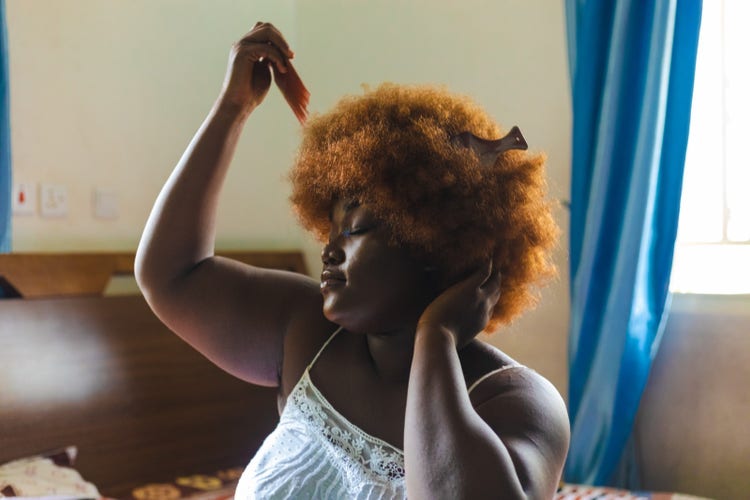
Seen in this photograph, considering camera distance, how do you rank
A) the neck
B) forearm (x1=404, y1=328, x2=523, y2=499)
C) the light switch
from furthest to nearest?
the light switch, the neck, forearm (x1=404, y1=328, x2=523, y2=499)

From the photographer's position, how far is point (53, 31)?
2.50 meters

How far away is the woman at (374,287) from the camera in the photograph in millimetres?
885

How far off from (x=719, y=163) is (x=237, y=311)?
5.51 ft

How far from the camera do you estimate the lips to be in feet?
3.15

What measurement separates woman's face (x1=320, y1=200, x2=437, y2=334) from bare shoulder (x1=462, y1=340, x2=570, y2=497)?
0.42 ft

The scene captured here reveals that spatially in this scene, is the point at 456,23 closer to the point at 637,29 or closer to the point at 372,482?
the point at 637,29

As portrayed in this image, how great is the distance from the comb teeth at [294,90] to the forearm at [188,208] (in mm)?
81

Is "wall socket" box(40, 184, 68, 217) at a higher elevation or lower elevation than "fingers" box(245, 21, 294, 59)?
lower

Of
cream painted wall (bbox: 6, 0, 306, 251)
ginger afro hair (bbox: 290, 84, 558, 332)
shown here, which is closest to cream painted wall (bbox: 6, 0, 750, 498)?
cream painted wall (bbox: 6, 0, 306, 251)

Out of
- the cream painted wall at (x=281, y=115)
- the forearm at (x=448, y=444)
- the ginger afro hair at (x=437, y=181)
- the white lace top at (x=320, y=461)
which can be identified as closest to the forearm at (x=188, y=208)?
the ginger afro hair at (x=437, y=181)

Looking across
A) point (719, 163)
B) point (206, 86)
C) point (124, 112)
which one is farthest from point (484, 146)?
point (206, 86)

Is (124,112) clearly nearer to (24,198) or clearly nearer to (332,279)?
(24,198)

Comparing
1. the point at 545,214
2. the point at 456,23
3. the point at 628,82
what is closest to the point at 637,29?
the point at 628,82

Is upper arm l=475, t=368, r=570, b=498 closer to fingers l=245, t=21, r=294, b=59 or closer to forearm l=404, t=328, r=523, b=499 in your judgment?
forearm l=404, t=328, r=523, b=499
